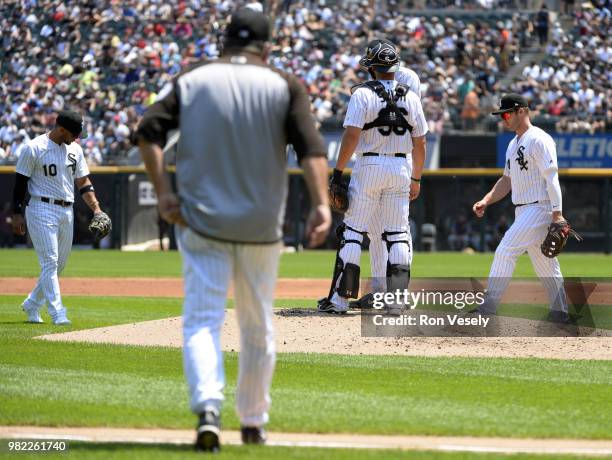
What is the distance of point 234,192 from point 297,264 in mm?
19969

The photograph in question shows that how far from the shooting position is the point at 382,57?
10.7 m

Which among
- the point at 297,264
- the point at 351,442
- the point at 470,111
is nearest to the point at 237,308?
the point at 351,442

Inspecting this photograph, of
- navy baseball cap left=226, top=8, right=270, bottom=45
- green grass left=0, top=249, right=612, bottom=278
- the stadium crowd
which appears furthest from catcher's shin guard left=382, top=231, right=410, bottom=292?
the stadium crowd

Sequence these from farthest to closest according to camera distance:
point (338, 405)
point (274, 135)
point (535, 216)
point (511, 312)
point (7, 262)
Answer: point (7, 262), point (511, 312), point (535, 216), point (338, 405), point (274, 135)

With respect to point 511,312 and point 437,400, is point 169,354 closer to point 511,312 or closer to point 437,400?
point 437,400

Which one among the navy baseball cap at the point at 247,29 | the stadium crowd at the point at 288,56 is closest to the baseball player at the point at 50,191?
the navy baseball cap at the point at 247,29

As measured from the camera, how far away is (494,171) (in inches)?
1191

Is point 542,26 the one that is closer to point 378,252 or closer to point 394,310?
point 378,252

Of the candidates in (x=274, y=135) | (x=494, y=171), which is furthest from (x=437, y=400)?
(x=494, y=171)

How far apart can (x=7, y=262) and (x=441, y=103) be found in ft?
41.6

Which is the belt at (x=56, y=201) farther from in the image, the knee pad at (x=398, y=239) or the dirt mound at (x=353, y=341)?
the knee pad at (x=398, y=239)

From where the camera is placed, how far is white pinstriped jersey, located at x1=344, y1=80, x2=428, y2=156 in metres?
10.5

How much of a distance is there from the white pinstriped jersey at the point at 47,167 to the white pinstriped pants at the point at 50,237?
0.38 feet

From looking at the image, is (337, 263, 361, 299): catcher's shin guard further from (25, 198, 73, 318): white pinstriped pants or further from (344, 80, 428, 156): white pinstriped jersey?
(25, 198, 73, 318): white pinstriped pants
